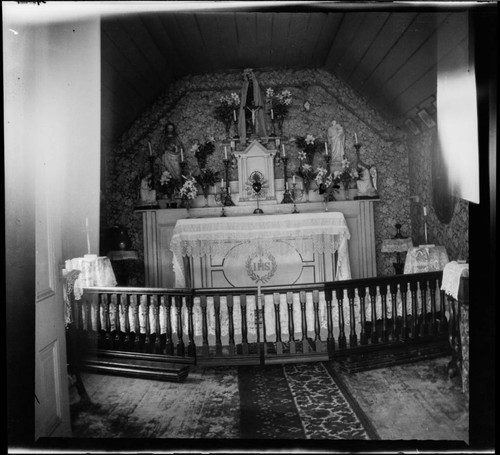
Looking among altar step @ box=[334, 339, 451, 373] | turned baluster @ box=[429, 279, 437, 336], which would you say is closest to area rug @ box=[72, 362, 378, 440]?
altar step @ box=[334, 339, 451, 373]

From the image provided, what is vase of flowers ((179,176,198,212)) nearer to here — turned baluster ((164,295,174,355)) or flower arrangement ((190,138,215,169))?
flower arrangement ((190,138,215,169))

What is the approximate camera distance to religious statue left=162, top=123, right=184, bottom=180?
6.13 metres

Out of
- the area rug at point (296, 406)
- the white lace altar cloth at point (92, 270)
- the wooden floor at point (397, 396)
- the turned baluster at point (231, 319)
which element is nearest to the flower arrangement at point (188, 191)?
the white lace altar cloth at point (92, 270)

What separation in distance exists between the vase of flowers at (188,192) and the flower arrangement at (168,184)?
0.38 ft

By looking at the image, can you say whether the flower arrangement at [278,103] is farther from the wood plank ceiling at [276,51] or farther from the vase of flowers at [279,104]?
the wood plank ceiling at [276,51]

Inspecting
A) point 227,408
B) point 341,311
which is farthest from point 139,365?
point 341,311

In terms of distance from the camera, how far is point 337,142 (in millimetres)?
6270

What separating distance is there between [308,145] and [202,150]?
1.42m

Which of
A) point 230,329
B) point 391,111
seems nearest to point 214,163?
point 391,111

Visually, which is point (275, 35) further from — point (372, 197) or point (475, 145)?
point (475, 145)

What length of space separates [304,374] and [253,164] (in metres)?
3.16

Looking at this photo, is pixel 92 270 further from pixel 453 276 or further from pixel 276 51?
pixel 276 51

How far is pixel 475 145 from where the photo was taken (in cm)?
266

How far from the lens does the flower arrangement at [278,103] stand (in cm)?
621
